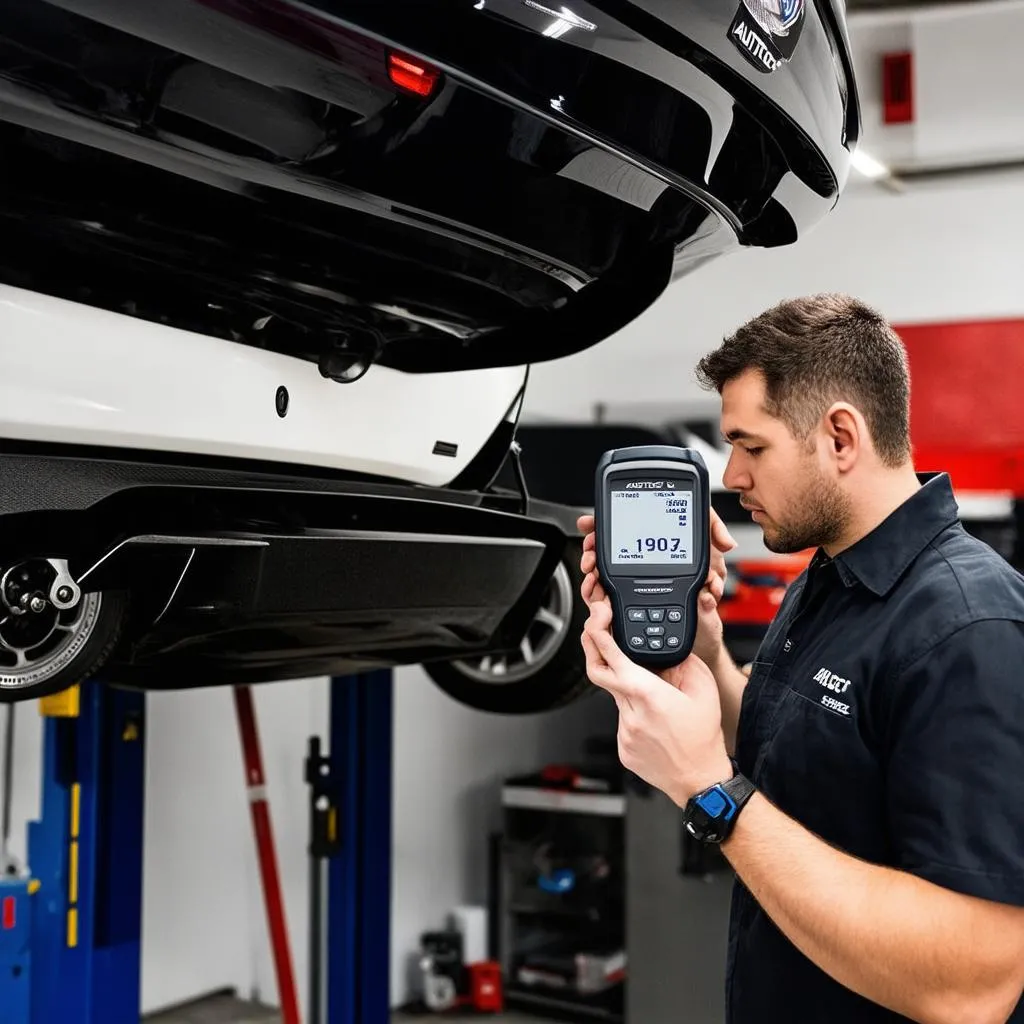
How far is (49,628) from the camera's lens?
1.63m

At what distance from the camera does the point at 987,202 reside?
465cm

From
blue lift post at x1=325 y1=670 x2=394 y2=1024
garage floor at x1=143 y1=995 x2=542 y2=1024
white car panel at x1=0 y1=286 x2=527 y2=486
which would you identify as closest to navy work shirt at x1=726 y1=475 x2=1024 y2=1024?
white car panel at x1=0 y1=286 x2=527 y2=486

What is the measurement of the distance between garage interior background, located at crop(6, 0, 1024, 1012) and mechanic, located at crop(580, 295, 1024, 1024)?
3081mm

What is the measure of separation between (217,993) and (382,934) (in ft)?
5.72

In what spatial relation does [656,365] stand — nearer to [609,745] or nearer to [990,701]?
[609,745]

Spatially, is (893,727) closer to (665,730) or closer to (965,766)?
(965,766)

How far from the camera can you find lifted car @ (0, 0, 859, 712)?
3.83ft

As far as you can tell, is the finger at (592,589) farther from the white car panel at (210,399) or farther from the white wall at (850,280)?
the white wall at (850,280)

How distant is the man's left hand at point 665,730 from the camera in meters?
1.14

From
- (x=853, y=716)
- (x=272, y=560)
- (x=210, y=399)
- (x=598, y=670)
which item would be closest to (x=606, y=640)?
(x=598, y=670)

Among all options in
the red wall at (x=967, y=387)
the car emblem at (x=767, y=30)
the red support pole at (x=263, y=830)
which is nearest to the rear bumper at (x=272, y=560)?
the car emblem at (x=767, y=30)

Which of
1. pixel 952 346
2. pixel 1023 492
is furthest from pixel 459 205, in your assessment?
pixel 1023 492

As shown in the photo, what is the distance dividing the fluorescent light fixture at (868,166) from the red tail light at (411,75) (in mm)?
3638

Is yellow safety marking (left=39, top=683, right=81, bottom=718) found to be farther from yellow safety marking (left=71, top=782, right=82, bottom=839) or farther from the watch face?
the watch face
